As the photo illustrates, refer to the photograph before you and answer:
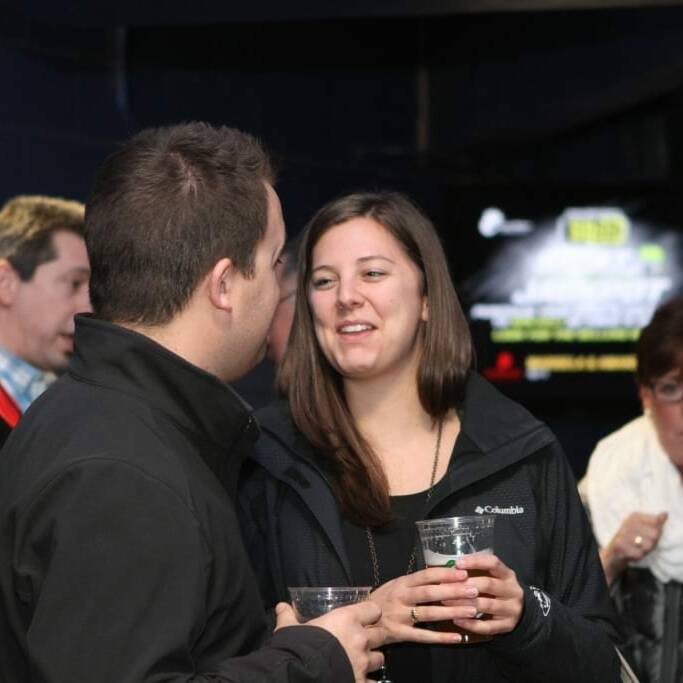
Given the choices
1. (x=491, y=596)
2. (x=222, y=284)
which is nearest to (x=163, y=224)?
(x=222, y=284)

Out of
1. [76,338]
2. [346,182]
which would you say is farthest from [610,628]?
[346,182]

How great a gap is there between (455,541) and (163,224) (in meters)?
0.74

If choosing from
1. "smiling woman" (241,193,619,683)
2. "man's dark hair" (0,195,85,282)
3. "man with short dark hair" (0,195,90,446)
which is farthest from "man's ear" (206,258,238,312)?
"man's dark hair" (0,195,85,282)

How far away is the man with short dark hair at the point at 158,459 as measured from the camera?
5.10 feet

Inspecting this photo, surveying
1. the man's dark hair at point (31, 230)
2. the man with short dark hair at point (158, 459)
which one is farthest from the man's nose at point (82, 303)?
the man with short dark hair at point (158, 459)

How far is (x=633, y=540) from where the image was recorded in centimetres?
310

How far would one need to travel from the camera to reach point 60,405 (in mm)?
1739

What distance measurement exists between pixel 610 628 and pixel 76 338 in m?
1.24

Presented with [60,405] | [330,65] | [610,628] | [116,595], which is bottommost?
[610,628]

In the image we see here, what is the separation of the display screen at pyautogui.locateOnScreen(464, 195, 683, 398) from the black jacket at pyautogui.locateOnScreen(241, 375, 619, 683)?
459 centimetres

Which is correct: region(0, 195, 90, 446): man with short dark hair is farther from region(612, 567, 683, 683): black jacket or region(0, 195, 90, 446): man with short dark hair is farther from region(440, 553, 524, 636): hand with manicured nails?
region(440, 553, 524, 636): hand with manicured nails

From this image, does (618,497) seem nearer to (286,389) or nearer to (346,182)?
(286,389)

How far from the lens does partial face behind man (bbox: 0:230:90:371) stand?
12.1 feet

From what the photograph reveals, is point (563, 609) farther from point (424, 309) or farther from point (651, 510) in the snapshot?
point (651, 510)
